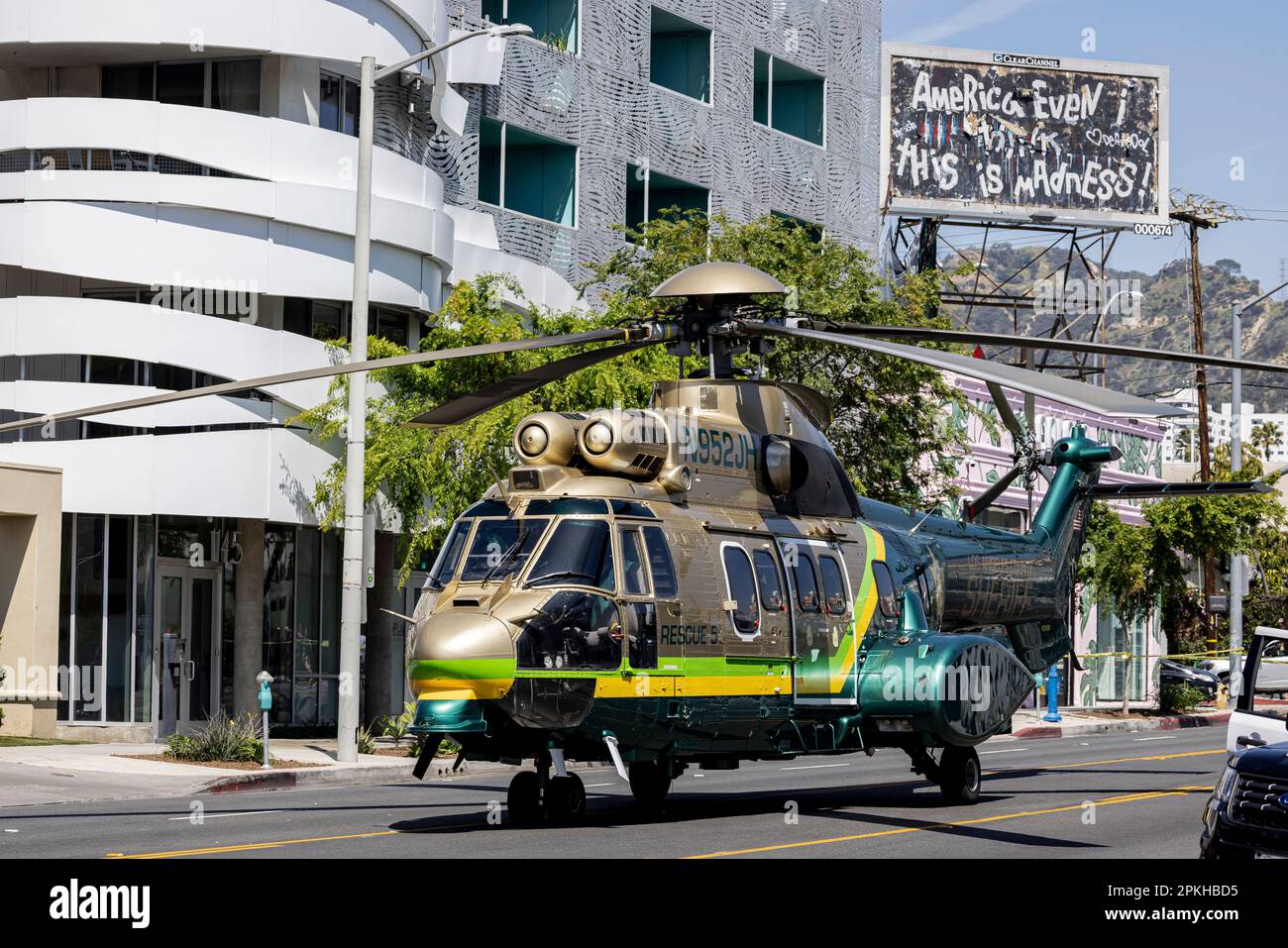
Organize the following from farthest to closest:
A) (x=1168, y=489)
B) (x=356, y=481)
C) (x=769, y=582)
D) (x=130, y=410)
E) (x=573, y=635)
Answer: (x=130, y=410) → (x=356, y=481) → (x=1168, y=489) → (x=769, y=582) → (x=573, y=635)

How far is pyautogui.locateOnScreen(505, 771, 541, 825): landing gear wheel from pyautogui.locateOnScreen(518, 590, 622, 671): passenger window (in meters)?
1.33

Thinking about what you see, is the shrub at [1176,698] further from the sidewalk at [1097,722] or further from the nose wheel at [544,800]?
the nose wheel at [544,800]

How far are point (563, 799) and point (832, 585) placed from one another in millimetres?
3703

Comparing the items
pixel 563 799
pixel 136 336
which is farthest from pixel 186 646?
pixel 563 799

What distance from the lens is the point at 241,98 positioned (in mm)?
30141

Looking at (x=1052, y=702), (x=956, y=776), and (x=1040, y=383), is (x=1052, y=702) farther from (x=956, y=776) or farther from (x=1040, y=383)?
(x=1040, y=383)

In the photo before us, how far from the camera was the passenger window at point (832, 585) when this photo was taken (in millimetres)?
17266

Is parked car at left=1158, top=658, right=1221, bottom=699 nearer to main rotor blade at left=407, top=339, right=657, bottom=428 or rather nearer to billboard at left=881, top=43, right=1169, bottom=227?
billboard at left=881, top=43, right=1169, bottom=227

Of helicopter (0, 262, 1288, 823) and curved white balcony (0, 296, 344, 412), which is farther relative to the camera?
curved white balcony (0, 296, 344, 412)

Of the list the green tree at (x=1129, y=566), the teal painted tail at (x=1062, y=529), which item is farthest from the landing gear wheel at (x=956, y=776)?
the green tree at (x=1129, y=566)

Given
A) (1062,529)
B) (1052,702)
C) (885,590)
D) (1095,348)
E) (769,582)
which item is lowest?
(1052,702)

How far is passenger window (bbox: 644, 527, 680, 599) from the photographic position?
50.6 ft

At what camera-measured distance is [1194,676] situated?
157 feet

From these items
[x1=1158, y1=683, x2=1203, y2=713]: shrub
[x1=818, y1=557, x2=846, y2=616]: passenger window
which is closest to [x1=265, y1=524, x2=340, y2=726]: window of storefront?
[x1=818, y1=557, x2=846, y2=616]: passenger window
